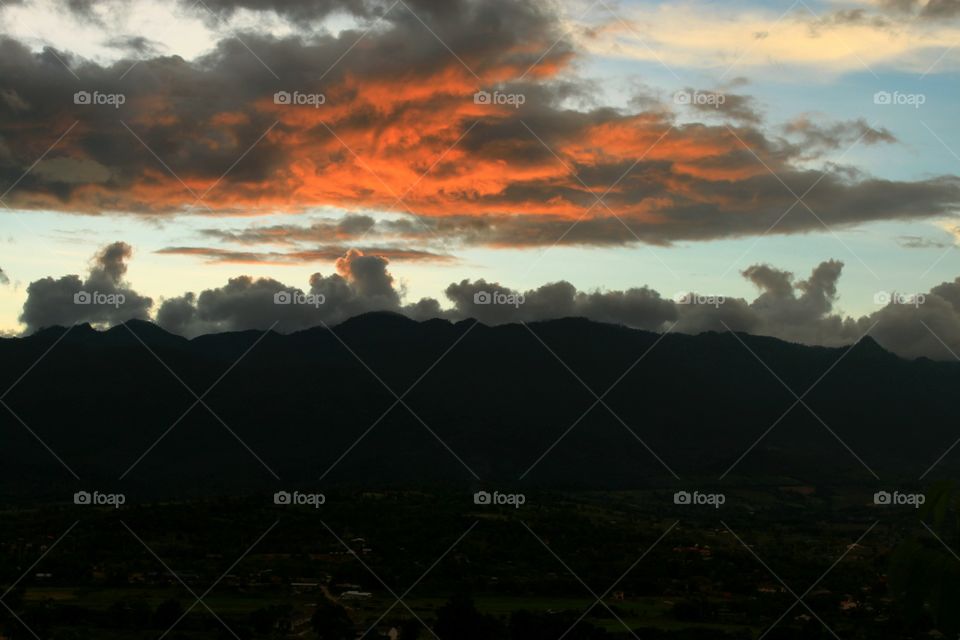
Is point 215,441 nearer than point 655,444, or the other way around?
point 215,441

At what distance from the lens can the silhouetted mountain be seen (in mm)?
119312

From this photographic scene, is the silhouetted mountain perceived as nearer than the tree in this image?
No

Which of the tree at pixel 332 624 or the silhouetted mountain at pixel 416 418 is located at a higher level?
the silhouetted mountain at pixel 416 418

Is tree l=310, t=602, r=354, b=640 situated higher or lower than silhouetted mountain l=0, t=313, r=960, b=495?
lower

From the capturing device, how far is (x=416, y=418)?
458 ft

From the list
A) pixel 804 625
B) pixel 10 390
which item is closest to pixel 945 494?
pixel 804 625

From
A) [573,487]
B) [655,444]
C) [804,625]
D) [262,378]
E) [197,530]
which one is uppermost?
[262,378]

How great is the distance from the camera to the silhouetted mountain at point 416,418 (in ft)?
391

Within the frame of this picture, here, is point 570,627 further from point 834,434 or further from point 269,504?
point 834,434

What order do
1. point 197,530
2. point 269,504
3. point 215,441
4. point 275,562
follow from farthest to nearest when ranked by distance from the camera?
1. point 215,441
2. point 269,504
3. point 197,530
4. point 275,562

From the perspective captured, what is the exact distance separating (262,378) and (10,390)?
125ft

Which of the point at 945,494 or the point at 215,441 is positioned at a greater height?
the point at 215,441

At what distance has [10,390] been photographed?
128 metres

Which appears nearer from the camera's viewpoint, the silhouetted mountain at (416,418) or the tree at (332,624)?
the tree at (332,624)
